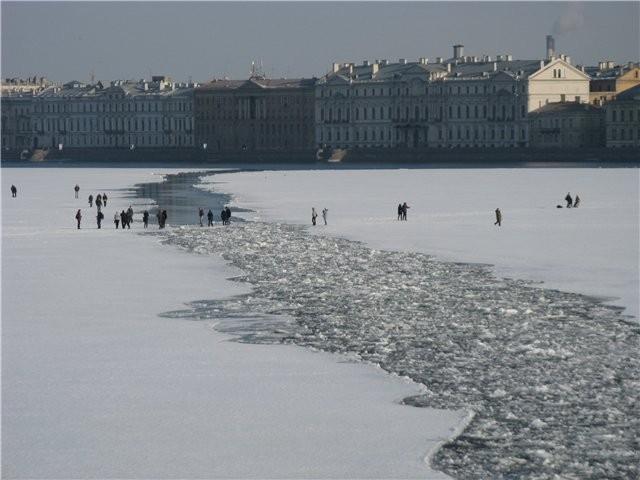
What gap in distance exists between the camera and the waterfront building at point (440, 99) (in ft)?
307

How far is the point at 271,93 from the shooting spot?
110 m

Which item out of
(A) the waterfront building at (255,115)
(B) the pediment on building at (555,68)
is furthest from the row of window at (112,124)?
(B) the pediment on building at (555,68)

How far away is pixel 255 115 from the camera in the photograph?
112m

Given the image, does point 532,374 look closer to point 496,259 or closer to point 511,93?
point 496,259

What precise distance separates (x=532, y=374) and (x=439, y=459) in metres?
2.79

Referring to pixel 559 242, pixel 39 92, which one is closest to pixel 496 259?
pixel 559 242

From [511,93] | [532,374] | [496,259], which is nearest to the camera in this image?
[532,374]

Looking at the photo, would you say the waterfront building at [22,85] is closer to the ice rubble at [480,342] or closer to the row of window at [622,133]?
the row of window at [622,133]

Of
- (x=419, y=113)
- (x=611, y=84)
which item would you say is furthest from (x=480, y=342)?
(x=419, y=113)

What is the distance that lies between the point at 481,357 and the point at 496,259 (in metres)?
8.82

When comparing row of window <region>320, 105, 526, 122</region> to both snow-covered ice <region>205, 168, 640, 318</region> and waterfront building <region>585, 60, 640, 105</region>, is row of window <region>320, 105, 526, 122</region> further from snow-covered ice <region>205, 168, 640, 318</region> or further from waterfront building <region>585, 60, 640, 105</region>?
snow-covered ice <region>205, 168, 640, 318</region>

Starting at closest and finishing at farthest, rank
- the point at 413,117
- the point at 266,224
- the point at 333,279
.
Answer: the point at 333,279, the point at 266,224, the point at 413,117

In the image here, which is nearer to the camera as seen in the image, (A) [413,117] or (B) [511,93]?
(B) [511,93]

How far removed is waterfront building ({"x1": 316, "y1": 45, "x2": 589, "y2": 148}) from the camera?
93562 millimetres
